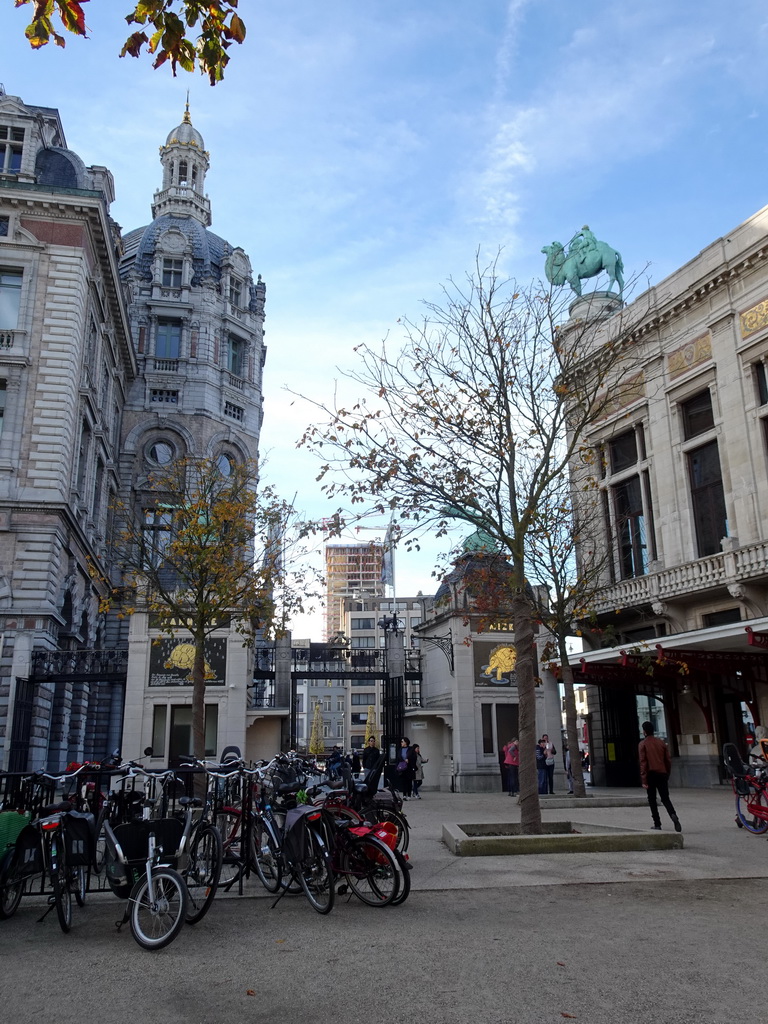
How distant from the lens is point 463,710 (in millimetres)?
27688

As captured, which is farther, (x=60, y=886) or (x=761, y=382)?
(x=761, y=382)

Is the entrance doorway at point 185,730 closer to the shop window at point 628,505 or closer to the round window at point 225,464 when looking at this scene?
the shop window at point 628,505

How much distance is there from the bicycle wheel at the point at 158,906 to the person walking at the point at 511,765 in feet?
57.6

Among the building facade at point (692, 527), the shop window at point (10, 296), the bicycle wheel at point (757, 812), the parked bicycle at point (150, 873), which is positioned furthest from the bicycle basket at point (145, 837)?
the shop window at point (10, 296)

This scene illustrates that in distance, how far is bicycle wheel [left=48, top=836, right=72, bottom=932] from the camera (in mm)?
7172

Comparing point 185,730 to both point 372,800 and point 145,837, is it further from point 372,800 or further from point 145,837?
point 145,837

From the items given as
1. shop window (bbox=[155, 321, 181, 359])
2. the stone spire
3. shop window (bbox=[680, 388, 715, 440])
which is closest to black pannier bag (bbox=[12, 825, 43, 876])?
shop window (bbox=[680, 388, 715, 440])

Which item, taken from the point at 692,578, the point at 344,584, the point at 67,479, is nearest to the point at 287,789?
the point at 692,578

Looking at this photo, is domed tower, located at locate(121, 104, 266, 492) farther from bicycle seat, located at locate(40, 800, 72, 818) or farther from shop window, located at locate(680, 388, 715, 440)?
bicycle seat, located at locate(40, 800, 72, 818)

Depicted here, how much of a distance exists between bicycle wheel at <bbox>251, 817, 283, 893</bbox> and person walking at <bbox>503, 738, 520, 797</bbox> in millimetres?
15221

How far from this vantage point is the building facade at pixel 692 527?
25.5 m

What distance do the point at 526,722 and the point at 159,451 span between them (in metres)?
41.2

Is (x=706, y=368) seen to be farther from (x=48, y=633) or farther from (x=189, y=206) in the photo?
(x=189, y=206)

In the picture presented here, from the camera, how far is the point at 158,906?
6668 mm
